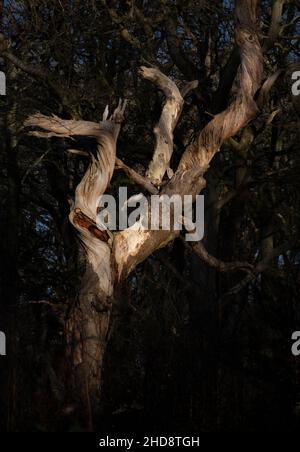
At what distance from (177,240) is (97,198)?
7.30m

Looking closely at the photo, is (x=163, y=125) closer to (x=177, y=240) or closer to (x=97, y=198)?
(x=97, y=198)

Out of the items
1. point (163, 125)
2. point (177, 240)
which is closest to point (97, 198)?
point (163, 125)

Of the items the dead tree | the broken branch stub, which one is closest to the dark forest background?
the dead tree

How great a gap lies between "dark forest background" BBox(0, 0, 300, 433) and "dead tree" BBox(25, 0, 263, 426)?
308mm

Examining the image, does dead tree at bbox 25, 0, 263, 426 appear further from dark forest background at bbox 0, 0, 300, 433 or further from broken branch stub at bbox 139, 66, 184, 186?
dark forest background at bbox 0, 0, 300, 433

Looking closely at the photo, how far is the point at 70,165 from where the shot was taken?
18.2 meters

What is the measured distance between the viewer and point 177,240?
1839 cm

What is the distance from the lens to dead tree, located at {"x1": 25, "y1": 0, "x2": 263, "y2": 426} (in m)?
11.0

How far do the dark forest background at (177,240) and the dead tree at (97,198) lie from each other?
31 cm

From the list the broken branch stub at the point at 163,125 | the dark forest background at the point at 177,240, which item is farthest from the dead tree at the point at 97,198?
the dark forest background at the point at 177,240
